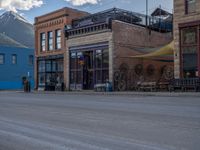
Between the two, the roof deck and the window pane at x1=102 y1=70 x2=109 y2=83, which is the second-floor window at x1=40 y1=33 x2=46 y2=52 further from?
the window pane at x1=102 y1=70 x2=109 y2=83

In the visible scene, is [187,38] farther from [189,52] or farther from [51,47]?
[51,47]

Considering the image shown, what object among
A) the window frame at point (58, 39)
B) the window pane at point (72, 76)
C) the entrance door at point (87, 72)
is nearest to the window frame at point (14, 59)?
the window frame at point (58, 39)

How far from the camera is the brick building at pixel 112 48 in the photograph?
34938 mm

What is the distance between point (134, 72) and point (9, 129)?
27.6m

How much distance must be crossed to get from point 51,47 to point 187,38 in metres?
19.3

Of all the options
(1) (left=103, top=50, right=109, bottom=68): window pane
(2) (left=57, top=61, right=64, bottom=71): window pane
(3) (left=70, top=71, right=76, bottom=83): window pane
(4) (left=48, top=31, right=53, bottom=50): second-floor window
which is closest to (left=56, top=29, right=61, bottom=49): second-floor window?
(4) (left=48, top=31, right=53, bottom=50): second-floor window

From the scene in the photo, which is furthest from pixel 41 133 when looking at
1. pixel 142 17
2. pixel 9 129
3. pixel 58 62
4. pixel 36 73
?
pixel 36 73

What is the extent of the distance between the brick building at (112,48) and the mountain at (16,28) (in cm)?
5128

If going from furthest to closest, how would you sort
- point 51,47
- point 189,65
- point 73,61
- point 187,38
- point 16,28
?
point 16,28, point 51,47, point 73,61, point 187,38, point 189,65

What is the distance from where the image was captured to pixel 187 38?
2970 cm

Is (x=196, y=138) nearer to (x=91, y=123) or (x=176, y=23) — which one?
(x=91, y=123)

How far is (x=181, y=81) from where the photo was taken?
28.1 metres

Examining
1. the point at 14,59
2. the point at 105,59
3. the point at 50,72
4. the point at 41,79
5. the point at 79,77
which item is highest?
the point at 14,59

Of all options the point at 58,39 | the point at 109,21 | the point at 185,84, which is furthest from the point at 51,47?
the point at 185,84
